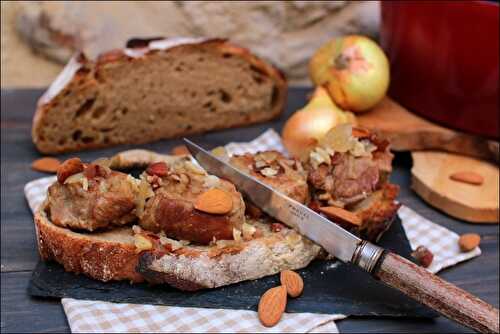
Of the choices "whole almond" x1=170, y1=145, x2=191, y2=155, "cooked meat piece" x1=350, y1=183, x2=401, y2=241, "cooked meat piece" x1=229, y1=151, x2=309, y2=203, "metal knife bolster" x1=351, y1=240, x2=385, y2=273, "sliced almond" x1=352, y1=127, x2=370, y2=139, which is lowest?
"whole almond" x1=170, y1=145, x2=191, y2=155

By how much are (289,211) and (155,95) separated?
0.88 meters

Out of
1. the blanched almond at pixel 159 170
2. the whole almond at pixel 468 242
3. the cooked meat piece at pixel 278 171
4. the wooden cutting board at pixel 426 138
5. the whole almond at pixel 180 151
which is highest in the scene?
the blanched almond at pixel 159 170

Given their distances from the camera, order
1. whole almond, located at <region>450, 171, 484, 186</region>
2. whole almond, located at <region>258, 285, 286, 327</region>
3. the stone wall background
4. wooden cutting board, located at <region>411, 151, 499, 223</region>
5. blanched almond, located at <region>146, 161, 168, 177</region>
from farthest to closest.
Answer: the stone wall background → whole almond, located at <region>450, 171, 484, 186</region> → wooden cutting board, located at <region>411, 151, 499, 223</region> → blanched almond, located at <region>146, 161, 168, 177</region> → whole almond, located at <region>258, 285, 286, 327</region>

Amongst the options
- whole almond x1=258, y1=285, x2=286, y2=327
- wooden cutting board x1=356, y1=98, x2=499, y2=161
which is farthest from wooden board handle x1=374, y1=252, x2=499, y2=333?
wooden cutting board x1=356, y1=98, x2=499, y2=161

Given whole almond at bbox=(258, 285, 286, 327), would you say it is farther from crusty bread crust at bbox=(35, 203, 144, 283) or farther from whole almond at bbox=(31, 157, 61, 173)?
whole almond at bbox=(31, 157, 61, 173)

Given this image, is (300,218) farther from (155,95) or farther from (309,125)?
→ (155,95)

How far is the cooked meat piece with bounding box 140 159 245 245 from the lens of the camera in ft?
4.64

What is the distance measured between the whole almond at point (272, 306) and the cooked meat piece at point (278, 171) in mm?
240

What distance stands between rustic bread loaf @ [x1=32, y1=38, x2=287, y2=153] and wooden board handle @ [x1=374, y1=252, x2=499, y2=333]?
1.09 meters

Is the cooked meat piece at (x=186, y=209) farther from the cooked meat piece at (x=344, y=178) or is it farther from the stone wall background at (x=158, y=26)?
the stone wall background at (x=158, y=26)

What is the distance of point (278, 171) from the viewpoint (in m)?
1.61

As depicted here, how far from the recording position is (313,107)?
6.82 ft

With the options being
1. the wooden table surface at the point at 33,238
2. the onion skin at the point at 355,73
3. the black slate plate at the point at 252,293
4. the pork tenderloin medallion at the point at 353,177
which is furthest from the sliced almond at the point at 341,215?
the onion skin at the point at 355,73

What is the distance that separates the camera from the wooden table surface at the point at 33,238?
1429mm
